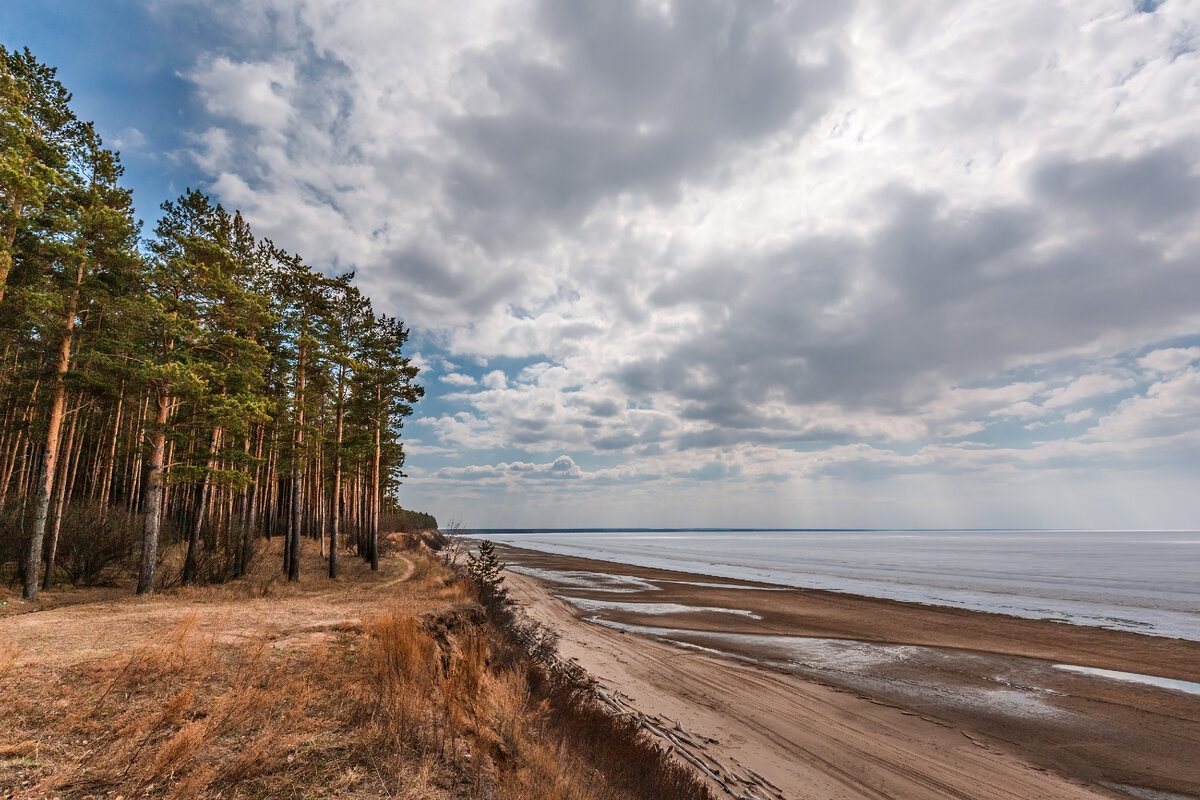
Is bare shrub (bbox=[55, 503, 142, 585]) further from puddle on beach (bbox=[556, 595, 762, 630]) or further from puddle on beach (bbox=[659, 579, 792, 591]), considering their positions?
puddle on beach (bbox=[659, 579, 792, 591])

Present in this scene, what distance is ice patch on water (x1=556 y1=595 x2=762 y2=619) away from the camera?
93.3 ft

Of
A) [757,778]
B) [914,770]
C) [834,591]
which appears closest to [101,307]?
[757,778]

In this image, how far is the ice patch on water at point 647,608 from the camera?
28438mm

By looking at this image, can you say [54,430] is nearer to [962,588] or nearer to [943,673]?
[943,673]

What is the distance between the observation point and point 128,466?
3375cm

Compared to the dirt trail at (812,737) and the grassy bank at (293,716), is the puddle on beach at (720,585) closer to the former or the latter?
the dirt trail at (812,737)

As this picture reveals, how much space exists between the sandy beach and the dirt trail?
0.05 m

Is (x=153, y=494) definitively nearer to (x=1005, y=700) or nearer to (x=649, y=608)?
(x=649, y=608)

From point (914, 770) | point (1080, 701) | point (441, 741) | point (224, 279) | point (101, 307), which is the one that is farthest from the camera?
point (224, 279)

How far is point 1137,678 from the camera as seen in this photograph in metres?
16.6

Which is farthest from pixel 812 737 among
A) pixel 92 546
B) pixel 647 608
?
pixel 92 546

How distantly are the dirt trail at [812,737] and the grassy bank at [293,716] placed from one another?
2.64 metres

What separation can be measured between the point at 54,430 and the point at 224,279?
6.64 m

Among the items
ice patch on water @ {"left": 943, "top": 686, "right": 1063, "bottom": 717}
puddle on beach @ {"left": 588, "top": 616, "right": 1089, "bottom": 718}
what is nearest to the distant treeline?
puddle on beach @ {"left": 588, "top": 616, "right": 1089, "bottom": 718}
